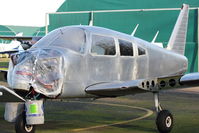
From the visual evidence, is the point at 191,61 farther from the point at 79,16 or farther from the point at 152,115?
the point at 152,115

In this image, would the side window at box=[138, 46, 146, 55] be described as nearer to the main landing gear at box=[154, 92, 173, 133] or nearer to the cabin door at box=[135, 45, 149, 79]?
the cabin door at box=[135, 45, 149, 79]

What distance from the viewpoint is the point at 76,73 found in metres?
9.46

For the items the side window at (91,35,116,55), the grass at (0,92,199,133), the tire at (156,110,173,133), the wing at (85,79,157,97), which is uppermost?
the side window at (91,35,116,55)

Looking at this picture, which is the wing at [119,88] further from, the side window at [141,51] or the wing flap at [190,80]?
the side window at [141,51]

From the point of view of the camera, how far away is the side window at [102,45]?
32.7ft

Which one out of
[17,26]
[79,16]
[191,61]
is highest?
[79,16]

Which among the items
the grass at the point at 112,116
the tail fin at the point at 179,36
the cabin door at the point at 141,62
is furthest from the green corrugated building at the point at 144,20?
the cabin door at the point at 141,62

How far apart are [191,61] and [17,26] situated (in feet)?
477

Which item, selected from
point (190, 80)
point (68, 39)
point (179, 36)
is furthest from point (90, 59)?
point (179, 36)

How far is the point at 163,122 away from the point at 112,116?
10.4 ft

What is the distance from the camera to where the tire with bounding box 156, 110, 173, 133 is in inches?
402

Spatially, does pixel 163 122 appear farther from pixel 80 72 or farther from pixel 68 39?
pixel 68 39

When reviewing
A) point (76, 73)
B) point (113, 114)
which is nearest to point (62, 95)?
point (76, 73)

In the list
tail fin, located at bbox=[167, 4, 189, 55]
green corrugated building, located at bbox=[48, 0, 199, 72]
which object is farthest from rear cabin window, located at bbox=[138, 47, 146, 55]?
green corrugated building, located at bbox=[48, 0, 199, 72]
